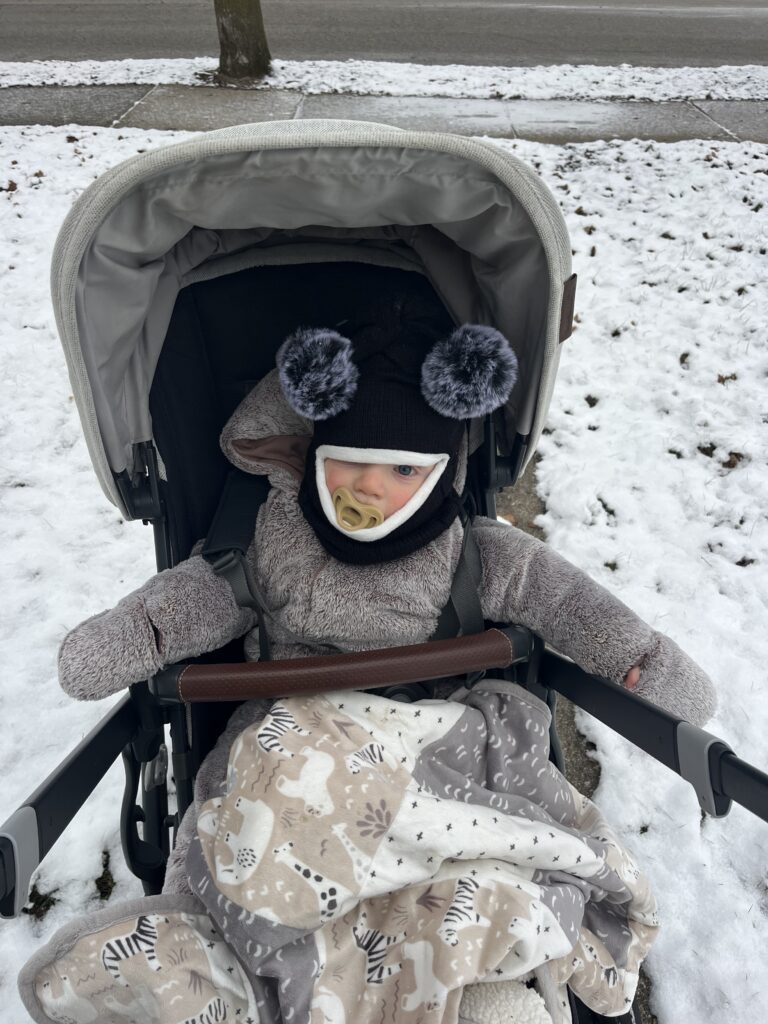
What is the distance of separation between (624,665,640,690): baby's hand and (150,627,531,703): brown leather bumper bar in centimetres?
27

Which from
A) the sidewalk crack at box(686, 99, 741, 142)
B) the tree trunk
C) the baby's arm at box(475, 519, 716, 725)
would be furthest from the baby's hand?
the tree trunk

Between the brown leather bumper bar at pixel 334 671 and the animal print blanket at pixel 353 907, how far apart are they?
0.07m

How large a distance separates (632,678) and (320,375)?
88 cm

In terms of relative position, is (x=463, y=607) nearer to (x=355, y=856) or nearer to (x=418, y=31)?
(x=355, y=856)

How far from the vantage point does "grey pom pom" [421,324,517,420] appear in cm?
142

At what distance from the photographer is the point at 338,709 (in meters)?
1.38

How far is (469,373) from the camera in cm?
142

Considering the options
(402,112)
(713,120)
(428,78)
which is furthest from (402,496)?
(428,78)

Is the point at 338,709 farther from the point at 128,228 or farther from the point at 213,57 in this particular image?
the point at 213,57

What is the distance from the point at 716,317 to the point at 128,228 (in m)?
3.45

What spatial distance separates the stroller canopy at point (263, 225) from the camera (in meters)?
1.27

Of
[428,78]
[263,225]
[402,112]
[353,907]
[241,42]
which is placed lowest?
[353,907]

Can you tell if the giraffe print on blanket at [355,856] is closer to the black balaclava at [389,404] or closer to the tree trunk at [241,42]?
the black balaclava at [389,404]

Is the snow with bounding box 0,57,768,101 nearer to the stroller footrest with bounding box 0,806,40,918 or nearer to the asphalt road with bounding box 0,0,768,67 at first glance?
the asphalt road with bounding box 0,0,768,67
